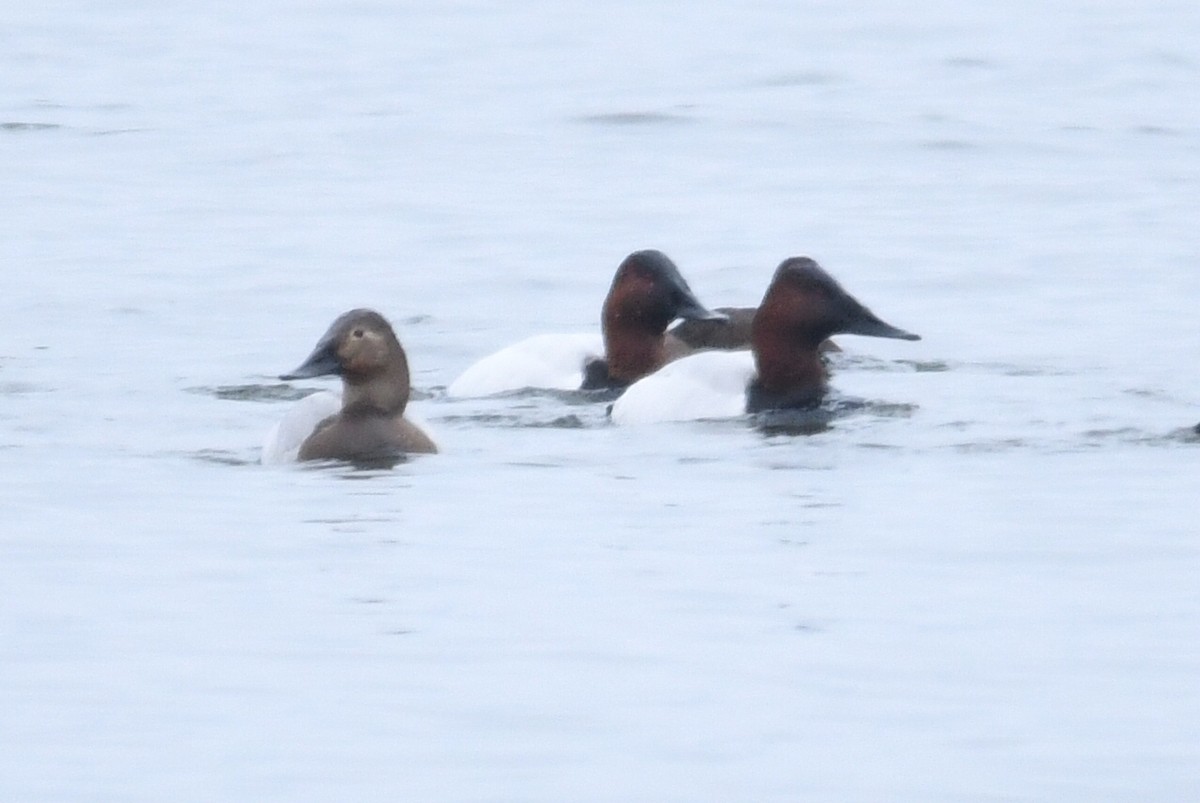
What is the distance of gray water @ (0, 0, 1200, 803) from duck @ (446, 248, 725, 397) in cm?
38

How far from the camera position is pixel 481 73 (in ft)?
108

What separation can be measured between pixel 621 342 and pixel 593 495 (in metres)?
3.37

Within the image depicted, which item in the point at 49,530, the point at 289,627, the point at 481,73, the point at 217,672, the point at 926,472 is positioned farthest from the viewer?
the point at 481,73

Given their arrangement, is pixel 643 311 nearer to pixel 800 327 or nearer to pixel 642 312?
pixel 642 312

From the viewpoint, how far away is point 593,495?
9.98 m

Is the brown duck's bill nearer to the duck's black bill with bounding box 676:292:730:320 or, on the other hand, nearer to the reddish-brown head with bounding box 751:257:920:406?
the reddish-brown head with bounding box 751:257:920:406

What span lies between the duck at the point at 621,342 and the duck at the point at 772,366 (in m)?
0.71

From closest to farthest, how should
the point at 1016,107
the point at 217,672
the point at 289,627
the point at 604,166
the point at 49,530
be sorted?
the point at 217,672 → the point at 289,627 → the point at 49,530 → the point at 604,166 → the point at 1016,107

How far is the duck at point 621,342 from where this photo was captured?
510 inches

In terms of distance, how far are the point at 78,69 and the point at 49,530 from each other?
25127 mm

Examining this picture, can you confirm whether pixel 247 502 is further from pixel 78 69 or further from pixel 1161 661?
pixel 78 69

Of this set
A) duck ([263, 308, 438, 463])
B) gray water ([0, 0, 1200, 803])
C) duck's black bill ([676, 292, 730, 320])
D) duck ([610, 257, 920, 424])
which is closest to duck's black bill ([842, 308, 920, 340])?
duck ([610, 257, 920, 424])

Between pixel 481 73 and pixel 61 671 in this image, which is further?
pixel 481 73

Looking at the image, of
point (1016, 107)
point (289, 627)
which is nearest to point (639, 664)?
point (289, 627)
